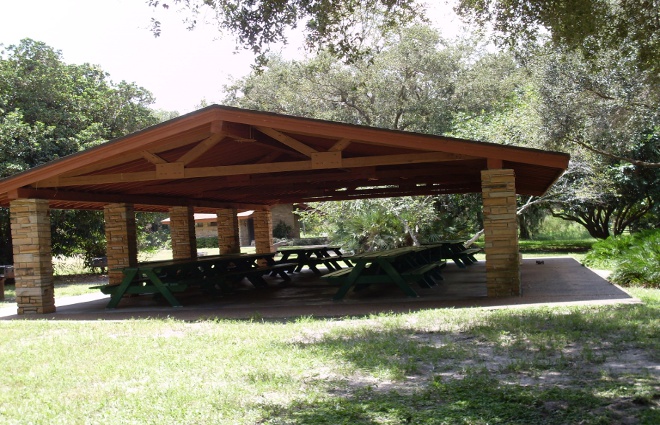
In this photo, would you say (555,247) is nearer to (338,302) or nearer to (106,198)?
(338,302)

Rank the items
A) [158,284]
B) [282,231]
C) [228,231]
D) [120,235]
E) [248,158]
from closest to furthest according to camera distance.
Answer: [158,284]
[248,158]
[120,235]
[228,231]
[282,231]

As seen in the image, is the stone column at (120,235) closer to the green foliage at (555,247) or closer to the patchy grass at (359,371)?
the patchy grass at (359,371)

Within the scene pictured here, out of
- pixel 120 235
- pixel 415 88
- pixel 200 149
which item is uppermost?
pixel 415 88

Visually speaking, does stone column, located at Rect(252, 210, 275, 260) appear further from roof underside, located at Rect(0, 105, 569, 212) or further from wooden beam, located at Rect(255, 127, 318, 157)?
wooden beam, located at Rect(255, 127, 318, 157)

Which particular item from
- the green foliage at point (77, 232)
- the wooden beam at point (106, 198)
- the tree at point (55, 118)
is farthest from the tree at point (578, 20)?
the green foliage at point (77, 232)

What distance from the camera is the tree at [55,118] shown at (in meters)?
19.6

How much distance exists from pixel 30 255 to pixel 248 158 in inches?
162

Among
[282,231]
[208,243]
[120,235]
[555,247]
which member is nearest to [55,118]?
[120,235]

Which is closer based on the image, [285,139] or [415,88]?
[285,139]

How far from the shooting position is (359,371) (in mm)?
5117

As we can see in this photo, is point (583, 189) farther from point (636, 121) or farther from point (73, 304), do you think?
point (73, 304)

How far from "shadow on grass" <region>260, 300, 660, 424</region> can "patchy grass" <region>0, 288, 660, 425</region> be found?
1cm

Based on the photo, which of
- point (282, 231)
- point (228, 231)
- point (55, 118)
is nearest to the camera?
point (228, 231)

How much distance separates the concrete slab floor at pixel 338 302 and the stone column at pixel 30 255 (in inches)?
13.1
